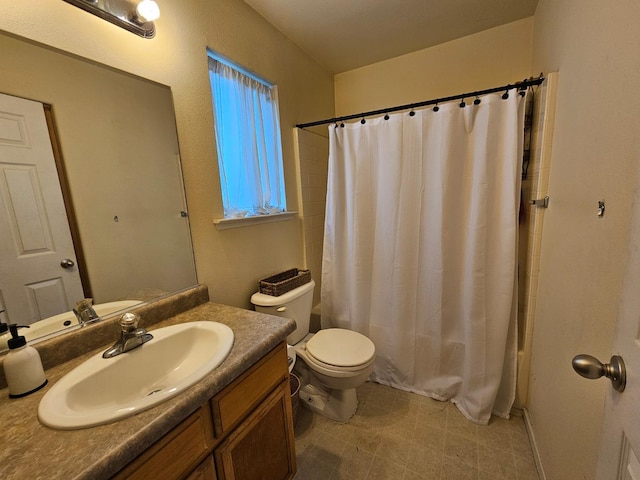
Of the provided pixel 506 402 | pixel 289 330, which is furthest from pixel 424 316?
pixel 289 330

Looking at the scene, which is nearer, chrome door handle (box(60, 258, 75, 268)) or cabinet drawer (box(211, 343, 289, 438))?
cabinet drawer (box(211, 343, 289, 438))

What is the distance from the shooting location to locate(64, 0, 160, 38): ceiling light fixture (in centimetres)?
90

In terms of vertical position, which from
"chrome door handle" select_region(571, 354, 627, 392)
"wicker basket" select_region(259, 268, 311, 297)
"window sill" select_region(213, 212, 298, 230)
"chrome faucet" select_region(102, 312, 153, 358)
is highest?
"window sill" select_region(213, 212, 298, 230)

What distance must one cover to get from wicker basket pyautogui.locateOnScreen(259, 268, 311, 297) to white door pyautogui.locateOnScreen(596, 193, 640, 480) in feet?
4.30

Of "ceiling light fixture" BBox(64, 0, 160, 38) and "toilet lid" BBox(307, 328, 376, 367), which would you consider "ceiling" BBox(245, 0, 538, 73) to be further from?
"toilet lid" BBox(307, 328, 376, 367)

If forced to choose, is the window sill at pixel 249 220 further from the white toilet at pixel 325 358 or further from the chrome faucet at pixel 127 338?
the chrome faucet at pixel 127 338

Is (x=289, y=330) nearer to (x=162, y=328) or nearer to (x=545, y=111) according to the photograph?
(x=162, y=328)

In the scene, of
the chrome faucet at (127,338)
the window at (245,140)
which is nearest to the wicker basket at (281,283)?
the window at (245,140)

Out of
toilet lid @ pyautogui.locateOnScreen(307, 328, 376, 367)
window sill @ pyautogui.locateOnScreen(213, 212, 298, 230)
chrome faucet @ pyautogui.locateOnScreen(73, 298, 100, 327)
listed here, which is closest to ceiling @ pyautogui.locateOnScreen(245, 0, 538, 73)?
Result: window sill @ pyautogui.locateOnScreen(213, 212, 298, 230)

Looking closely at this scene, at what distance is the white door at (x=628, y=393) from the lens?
1.46 feet

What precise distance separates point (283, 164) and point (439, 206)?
1.03 meters

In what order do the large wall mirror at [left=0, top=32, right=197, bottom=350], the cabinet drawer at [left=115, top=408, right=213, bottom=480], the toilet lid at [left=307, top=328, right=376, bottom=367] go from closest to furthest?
the cabinet drawer at [left=115, top=408, right=213, bottom=480] → the large wall mirror at [left=0, top=32, right=197, bottom=350] → the toilet lid at [left=307, top=328, right=376, bottom=367]

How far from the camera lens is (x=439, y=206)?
61.7 inches

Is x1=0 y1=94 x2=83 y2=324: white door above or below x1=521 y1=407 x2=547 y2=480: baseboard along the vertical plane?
above
